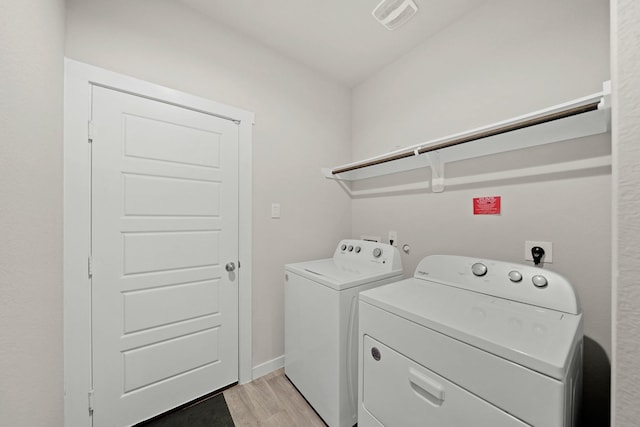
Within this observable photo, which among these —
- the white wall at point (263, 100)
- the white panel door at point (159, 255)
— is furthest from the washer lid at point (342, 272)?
the white panel door at point (159, 255)

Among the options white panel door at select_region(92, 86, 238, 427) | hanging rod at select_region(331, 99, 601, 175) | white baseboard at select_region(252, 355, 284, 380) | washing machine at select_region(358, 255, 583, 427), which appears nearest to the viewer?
washing machine at select_region(358, 255, 583, 427)

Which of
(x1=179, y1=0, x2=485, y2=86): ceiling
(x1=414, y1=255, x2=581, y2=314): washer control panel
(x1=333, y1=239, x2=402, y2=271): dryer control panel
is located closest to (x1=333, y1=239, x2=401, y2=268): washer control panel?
(x1=333, y1=239, x2=402, y2=271): dryer control panel

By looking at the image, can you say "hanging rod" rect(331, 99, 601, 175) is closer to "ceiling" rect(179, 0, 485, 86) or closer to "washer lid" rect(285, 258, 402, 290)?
"washer lid" rect(285, 258, 402, 290)

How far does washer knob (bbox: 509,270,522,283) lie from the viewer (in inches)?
43.2

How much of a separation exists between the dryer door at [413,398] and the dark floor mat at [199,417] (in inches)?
34.8

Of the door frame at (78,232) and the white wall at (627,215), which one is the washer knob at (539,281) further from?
the door frame at (78,232)

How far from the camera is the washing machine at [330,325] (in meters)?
1.34

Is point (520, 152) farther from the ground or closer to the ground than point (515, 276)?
farther from the ground

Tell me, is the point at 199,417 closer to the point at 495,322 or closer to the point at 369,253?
the point at 369,253

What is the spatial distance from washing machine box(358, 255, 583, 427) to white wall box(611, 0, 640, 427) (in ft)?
0.64

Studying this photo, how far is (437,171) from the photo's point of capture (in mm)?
1700

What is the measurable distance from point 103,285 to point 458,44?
2691 millimetres

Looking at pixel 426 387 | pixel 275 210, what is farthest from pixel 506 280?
pixel 275 210

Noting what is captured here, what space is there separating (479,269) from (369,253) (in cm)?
73
